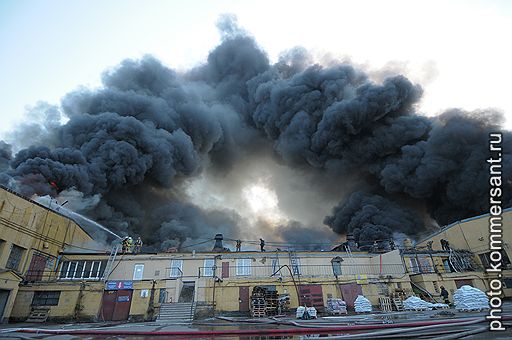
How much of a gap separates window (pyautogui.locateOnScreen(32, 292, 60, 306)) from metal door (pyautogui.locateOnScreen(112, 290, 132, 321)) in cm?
386

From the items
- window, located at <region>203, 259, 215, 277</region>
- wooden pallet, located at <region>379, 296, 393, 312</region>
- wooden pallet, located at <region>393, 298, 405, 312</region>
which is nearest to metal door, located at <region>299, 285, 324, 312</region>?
wooden pallet, located at <region>379, 296, 393, 312</region>

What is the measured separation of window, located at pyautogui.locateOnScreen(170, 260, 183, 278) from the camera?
23.7 meters

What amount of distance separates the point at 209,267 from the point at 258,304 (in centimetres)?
578

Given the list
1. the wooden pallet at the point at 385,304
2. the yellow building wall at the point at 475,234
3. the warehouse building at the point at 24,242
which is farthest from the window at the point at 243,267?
the yellow building wall at the point at 475,234

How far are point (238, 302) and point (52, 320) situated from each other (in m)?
12.1

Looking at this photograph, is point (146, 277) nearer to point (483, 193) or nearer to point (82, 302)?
point (82, 302)

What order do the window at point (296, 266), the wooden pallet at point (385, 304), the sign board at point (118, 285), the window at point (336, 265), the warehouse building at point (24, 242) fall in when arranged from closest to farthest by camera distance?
the warehouse building at point (24, 242), the wooden pallet at point (385, 304), the sign board at point (118, 285), the window at point (296, 266), the window at point (336, 265)

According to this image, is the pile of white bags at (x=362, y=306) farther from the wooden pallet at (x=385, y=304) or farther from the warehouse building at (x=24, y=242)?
the warehouse building at (x=24, y=242)

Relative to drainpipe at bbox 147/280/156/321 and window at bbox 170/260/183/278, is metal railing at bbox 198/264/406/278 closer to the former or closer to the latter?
window at bbox 170/260/183/278

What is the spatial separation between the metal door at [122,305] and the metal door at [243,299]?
25.0 feet

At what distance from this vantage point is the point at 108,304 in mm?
20891

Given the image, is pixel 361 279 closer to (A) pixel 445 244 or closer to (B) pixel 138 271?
(A) pixel 445 244

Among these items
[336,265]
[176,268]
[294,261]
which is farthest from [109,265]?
[336,265]

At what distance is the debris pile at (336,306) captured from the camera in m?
19.7
